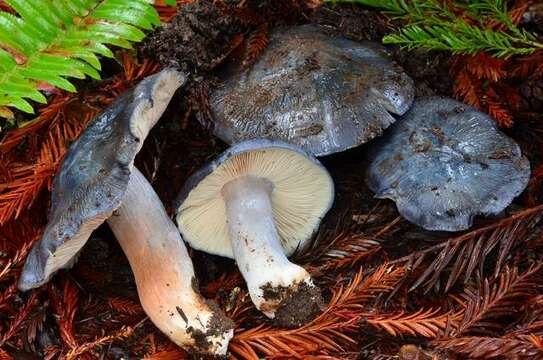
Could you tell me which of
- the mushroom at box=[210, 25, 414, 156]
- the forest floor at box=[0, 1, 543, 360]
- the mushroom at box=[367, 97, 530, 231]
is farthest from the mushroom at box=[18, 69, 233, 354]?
the mushroom at box=[367, 97, 530, 231]

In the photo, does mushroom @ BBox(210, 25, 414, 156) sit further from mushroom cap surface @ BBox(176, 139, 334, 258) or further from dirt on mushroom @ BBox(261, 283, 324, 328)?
dirt on mushroom @ BBox(261, 283, 324, 328)

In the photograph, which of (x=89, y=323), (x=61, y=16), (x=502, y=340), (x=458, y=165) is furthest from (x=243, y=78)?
(x=502, y=340)

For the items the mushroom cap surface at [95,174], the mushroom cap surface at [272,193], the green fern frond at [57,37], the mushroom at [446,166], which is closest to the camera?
the mushroom cap surface at [95,174]

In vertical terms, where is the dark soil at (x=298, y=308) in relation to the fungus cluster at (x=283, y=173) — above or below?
below

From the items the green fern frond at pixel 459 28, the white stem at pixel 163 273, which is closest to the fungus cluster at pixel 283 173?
the white stem at pixel 163 273

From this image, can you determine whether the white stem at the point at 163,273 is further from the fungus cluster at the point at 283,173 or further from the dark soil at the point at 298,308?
the dark soil at the point at 298,308

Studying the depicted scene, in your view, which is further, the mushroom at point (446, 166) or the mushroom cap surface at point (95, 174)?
the mushroom at point (446, 166)

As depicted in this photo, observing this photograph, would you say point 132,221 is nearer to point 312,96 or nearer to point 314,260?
point 314,260

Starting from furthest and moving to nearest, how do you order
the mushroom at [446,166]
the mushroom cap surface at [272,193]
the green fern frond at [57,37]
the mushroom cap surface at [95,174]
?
the mushroom at [446,166]
the mushroom cap surface at [272,193]
the green fern frond at [57,37]
the mushroom cap surface at [95,174]
